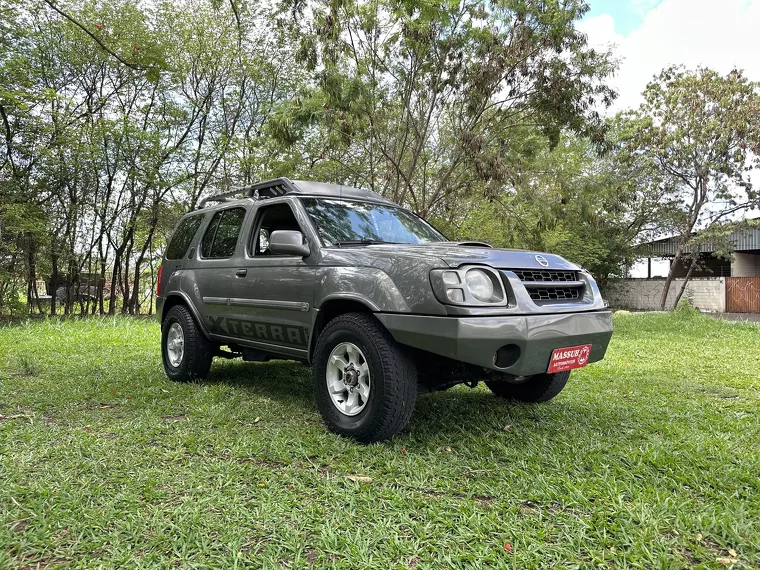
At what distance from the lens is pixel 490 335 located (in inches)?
116

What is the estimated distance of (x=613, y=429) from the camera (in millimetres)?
3750

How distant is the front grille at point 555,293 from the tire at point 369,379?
3.00 ft

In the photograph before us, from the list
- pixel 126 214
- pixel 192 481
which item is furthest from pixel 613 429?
pixel 126 214

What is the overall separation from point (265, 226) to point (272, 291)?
0.76m

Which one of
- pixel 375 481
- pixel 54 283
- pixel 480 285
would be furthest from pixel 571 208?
pixel 54 283

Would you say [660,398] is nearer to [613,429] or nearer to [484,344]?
[613,429]

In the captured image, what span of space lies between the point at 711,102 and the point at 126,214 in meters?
20.0

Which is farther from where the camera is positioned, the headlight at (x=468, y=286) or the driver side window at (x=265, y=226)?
the driver side window at (x=265, y=226)

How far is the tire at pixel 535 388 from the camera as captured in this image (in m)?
4.14

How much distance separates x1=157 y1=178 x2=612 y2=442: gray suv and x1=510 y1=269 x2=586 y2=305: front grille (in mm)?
11

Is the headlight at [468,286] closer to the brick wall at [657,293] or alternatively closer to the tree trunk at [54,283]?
the tree trunk at [54,283]

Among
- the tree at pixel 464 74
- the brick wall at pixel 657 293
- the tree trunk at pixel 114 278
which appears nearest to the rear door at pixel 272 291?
the tree at pixel 464 74

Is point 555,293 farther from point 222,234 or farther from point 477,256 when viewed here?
point 222,234

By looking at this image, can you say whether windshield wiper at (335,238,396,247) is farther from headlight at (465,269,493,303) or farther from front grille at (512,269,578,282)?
front grille at (512,269,578,282)
